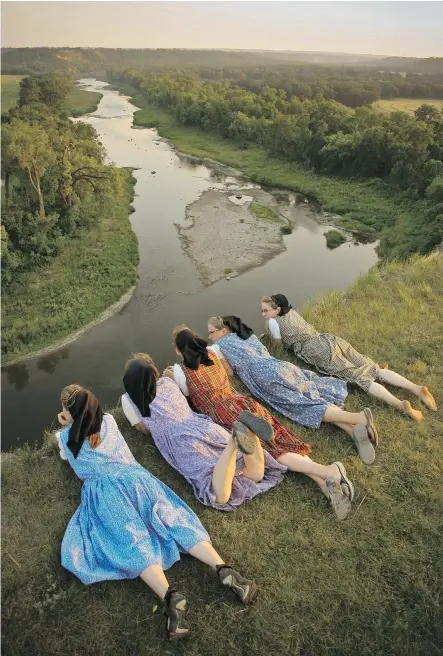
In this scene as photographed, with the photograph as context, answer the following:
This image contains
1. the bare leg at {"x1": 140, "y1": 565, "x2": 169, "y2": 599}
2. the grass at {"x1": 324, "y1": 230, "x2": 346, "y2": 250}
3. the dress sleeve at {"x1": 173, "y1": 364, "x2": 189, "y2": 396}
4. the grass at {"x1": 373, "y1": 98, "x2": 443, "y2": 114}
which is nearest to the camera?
the bare leg at {"x1": 140, "y1": 565, "x2": 169, "y2": 599}

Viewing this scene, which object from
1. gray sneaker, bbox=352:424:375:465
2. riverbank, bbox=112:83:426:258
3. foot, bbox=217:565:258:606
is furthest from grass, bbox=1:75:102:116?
foot, bbox=217:565:258:606

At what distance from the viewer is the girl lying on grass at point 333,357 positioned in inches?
199

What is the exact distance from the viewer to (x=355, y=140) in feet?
84.8

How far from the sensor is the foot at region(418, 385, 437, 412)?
5.00 metres

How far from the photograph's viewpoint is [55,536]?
3666 mm

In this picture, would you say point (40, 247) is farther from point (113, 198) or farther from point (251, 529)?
point (251, 529)

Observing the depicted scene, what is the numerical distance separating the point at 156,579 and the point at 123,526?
1.36 feet

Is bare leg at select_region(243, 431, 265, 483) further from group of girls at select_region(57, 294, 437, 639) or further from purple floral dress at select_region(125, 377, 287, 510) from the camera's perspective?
purple floral dress at select_region(125, 377, 287, 510)

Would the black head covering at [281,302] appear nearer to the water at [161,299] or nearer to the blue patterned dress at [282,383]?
the blue patterned dress at [282,383]

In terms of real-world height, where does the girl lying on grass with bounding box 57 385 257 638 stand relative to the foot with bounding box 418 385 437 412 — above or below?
below

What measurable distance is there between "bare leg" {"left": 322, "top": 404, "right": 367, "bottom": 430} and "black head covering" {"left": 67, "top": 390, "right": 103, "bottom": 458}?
2.27 m

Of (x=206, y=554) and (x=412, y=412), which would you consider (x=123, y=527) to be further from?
(x=412, y=412)

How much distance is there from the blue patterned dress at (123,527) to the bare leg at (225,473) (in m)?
0.29

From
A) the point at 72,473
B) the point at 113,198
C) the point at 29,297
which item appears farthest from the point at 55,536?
the point at 113,198
